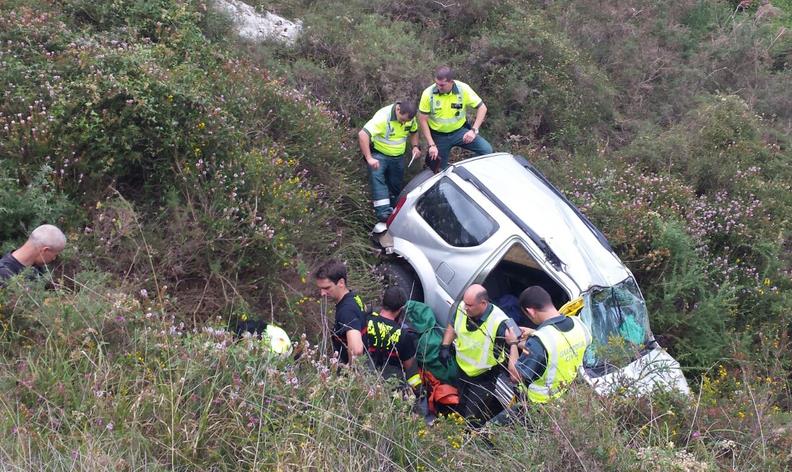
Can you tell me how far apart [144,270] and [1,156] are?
4.89 ft

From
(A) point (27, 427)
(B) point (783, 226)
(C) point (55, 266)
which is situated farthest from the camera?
(B) point (783, 226)

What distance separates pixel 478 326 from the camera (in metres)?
4.88

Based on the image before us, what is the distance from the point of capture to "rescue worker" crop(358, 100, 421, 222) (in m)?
7.04

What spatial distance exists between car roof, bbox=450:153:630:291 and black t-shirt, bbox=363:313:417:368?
1.41 m

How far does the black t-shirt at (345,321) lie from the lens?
4836 millimetres

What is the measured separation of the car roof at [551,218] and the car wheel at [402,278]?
100 centimetres

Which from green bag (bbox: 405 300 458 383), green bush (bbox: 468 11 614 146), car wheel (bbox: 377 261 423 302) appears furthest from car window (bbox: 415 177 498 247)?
green bush (bbox: 468 11 614 146)

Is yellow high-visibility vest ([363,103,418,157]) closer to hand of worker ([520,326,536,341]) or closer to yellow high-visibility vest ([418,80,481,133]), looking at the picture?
yellow high-visibility vest ([418,80,481,133])

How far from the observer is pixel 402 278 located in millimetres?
6102

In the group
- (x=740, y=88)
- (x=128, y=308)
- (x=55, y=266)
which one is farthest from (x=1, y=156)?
(x=740, y=88)

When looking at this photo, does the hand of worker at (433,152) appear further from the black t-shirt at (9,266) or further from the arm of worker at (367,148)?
the black t-shirt at (9,266)

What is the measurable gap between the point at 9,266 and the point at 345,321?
2.22m

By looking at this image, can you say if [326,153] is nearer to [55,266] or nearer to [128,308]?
[55,266]

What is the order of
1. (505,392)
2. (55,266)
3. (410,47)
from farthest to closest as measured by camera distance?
1. (410,47)
2. (55,266)
3. (505,392)
